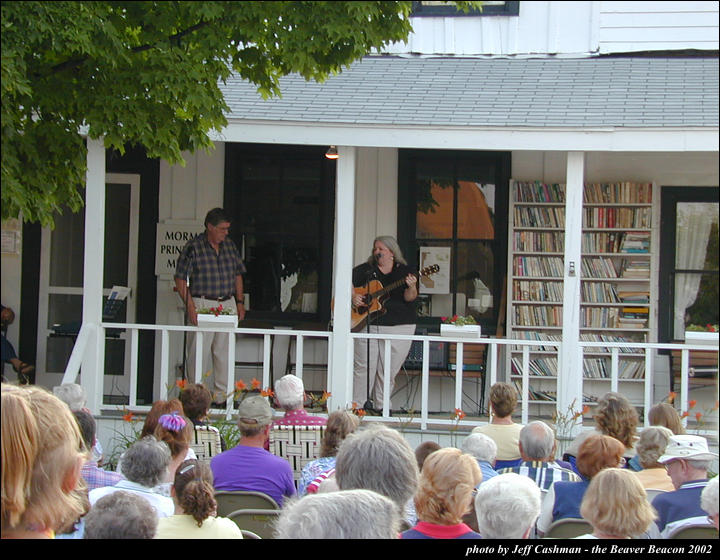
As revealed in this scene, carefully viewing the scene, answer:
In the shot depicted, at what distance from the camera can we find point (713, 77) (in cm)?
945

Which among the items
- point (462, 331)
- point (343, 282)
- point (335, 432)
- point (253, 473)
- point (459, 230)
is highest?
point (459, 230)

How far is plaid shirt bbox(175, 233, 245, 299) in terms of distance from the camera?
30.8 feet

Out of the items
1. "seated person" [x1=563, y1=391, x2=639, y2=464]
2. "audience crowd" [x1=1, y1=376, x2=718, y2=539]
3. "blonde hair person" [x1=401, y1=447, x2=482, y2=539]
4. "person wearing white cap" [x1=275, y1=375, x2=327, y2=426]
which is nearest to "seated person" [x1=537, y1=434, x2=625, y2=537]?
"audience crowd" [x1=1, y1=376, x2=718, y2=539]

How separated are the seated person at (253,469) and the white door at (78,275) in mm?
5183

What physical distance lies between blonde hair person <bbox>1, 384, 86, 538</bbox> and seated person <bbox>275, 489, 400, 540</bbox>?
2.20 ft

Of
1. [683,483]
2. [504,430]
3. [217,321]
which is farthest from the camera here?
[217,321]

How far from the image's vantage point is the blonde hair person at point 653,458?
5.25 m

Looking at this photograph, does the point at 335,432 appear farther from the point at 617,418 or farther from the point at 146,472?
the point at 617,418

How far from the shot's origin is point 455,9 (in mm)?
10531

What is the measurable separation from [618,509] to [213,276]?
620 cm

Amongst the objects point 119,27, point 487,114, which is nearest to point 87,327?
point 119,27

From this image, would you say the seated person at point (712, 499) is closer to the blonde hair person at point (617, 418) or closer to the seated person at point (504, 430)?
the blonde hair person at point (617, 418)

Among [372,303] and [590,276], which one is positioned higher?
[590,276]

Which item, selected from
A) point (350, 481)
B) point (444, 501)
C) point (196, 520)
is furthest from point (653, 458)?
point (196, 520)
